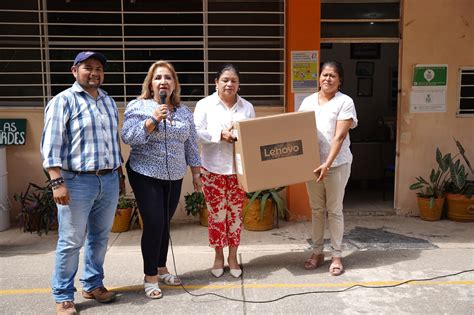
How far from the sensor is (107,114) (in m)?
3.37

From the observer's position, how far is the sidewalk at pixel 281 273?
11.5 ft

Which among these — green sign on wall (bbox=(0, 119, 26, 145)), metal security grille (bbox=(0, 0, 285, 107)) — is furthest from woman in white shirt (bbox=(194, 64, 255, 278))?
green sign on wall (bbox=(0, 119, 26, 145))

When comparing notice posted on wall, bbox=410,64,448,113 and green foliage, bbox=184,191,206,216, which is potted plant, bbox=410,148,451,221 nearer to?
notice posted on wall, bbox=410,64,448,113

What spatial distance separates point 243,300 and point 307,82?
298cm

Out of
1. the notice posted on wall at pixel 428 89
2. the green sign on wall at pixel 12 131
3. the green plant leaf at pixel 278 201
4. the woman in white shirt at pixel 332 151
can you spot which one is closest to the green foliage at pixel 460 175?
the notice posted on wall at pixel 428 89

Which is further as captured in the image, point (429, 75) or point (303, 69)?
point (429, 75)

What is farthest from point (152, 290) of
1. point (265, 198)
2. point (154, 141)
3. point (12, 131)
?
point (12, 131)

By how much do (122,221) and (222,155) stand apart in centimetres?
211

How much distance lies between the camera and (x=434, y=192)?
5.85 m

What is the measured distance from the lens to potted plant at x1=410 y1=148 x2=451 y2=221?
5754 mm

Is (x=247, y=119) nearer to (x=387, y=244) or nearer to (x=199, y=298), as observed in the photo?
(x=199, y=298)

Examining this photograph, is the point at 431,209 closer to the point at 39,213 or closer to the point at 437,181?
the point at 437,181

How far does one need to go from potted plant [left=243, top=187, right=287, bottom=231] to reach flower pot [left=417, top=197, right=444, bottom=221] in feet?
5.87

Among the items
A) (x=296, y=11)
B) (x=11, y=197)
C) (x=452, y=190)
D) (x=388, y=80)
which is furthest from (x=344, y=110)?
(x=388, y=80)
